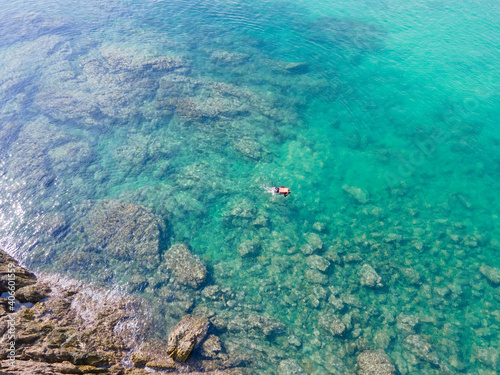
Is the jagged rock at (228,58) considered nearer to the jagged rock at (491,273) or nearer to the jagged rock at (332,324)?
the jagged rock at (332,324)

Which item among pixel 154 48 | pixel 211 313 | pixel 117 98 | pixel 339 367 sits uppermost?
pixel 154 48

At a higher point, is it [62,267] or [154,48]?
[154,48]

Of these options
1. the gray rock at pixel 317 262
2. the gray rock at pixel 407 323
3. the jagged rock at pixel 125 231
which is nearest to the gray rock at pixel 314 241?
the gray rock at pixel 317 262

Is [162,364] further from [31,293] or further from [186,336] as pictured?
[31,293]

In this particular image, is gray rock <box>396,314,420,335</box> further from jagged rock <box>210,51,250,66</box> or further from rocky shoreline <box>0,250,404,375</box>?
jagged rock <box>210,51,250,66</box>

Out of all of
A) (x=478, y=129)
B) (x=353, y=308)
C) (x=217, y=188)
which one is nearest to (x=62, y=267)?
(x=217, y=188)

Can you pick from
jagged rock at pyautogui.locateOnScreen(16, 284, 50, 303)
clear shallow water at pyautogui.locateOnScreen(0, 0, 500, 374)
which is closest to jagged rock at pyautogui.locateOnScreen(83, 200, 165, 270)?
clear shallow water at pyautogui.locateOnScreen(0, 0, 500, 374)

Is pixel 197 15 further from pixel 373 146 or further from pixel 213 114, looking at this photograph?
pixel 373 146
